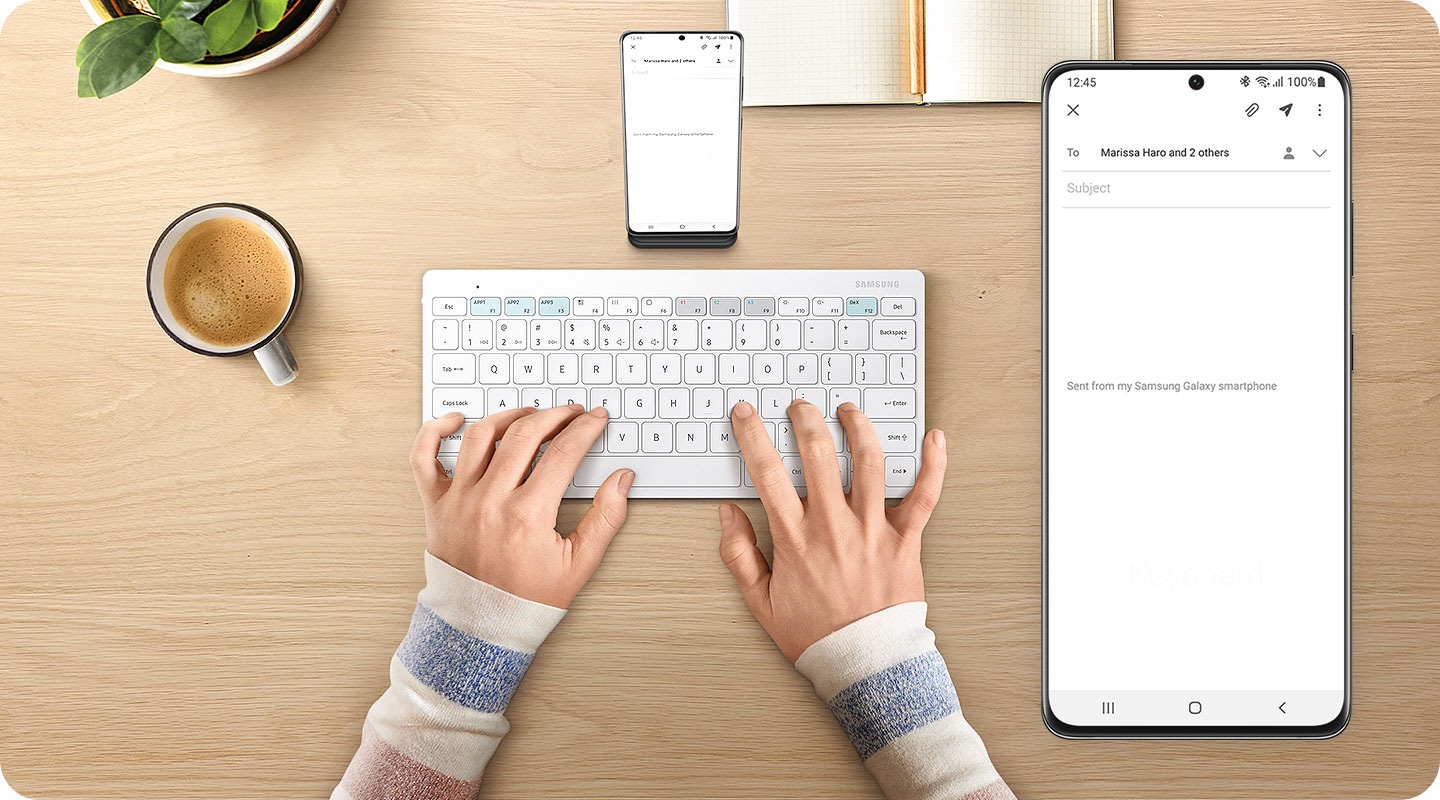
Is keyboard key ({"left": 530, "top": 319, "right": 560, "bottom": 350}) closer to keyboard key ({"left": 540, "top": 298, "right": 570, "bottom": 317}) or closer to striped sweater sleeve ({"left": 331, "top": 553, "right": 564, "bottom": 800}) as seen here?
keyboard key ({"left": 540, "top": 298, "right": 570, "bottom": 317})

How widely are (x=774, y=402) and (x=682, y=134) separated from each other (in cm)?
24

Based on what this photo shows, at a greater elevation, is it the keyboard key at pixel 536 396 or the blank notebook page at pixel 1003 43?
the blank notebook page at pixel 1003 43

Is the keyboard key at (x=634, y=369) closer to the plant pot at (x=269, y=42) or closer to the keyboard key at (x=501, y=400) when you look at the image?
the keyboard key at (x=501, y=400)

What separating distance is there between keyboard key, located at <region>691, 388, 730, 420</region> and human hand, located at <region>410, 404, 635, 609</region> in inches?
3.2

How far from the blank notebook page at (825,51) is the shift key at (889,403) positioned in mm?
256

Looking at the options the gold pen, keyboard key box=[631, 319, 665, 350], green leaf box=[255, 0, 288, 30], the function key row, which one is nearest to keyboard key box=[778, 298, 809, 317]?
the function key row

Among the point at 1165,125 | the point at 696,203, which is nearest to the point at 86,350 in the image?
the point at 696,203

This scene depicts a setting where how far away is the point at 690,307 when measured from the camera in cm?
72

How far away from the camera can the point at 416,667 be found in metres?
0.68

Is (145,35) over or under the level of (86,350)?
over

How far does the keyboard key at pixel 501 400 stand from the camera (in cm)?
72

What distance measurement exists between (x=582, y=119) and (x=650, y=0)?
0.12 m

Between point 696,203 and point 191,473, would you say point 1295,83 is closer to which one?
point 696,203

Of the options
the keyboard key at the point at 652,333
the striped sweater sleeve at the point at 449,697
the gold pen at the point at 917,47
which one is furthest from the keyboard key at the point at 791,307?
the striped sweater sleeve at the point at 449,697
